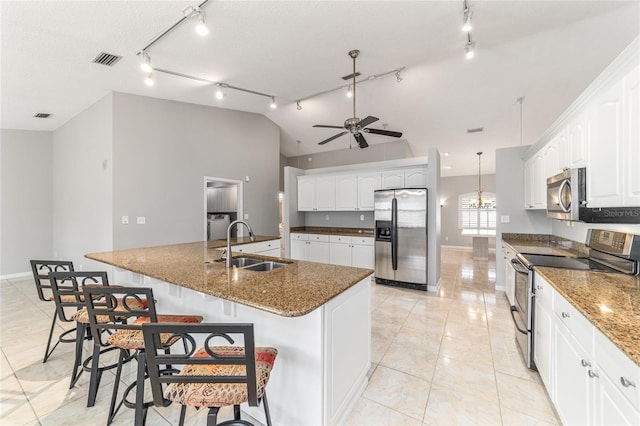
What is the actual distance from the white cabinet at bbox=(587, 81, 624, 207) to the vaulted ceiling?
1251 millimetres

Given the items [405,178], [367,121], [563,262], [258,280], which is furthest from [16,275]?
[563,262]

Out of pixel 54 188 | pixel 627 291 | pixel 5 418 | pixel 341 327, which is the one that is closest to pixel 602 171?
pixel 627 291

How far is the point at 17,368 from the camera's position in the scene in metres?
2.27

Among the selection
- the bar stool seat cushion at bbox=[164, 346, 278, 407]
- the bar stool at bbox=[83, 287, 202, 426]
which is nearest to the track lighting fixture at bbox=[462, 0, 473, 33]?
the bar stool seat cushion at bbox=[164, 346, 278, 407]

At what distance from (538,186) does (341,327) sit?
3459mm

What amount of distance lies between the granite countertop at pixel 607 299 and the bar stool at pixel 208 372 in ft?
4.29

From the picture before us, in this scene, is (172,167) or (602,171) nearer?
(602,171)

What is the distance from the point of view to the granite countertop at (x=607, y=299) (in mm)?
979

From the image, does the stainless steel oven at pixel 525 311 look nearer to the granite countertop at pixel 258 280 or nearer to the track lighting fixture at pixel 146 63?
the granite countertop at pixel 258 280

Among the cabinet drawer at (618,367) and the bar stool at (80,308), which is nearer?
the cabinet drawer at (618,367)

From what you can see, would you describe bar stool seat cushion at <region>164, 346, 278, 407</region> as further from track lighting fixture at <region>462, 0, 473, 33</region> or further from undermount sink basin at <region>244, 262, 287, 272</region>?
track lighting fixture at <region>462, 0, 473, 33</region>

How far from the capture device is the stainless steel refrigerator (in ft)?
14.1

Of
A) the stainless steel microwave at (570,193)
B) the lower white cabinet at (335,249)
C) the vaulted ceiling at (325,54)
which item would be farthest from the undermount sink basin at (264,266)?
the lower white cabinet at (335,249)

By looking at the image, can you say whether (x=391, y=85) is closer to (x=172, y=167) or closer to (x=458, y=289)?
(x=458, y=289)
